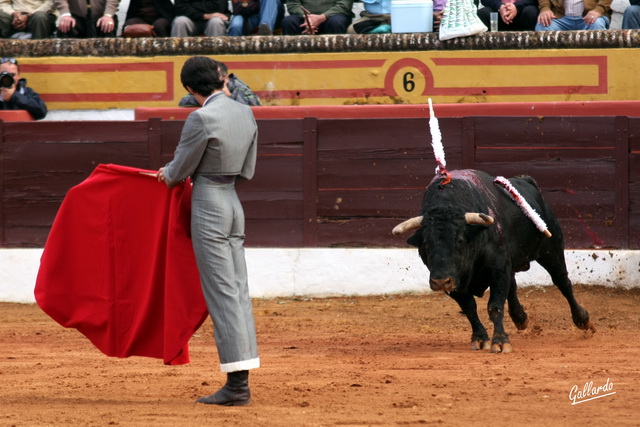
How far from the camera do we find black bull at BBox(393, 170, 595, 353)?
6.32 meters

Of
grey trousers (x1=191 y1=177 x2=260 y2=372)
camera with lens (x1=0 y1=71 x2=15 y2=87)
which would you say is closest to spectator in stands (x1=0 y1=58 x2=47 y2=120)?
camera with lens (x1=0 y1=71 x2=15 y2=87)

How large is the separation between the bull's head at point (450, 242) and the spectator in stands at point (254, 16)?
184 inches

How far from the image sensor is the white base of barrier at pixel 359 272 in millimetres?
9289

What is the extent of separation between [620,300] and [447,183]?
9.81 ft

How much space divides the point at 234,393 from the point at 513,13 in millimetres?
6551

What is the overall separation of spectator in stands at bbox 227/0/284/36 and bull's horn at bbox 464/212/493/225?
474 cm

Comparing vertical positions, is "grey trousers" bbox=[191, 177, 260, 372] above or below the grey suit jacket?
below

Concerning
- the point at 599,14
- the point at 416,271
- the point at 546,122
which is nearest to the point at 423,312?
the point at 416,271

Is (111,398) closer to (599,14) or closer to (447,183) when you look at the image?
(447,183)

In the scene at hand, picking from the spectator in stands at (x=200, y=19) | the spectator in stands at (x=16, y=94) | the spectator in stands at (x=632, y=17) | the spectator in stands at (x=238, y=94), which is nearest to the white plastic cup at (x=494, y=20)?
the spectator in stands at (x=632, y=17)

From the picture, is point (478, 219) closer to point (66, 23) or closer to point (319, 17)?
point (319, 17)

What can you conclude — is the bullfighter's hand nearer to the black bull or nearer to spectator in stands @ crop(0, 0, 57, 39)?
spectator in stands @ crop(0, 0, 57, 39)

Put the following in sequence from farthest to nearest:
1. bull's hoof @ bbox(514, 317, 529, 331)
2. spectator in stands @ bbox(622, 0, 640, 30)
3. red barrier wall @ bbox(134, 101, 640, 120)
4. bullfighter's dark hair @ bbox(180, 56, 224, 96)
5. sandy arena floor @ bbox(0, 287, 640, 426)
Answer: spectator in stands @ bbox(622, 0, 640, 30) < red barrier wall @ bbox(134, 101, 640, 120) < bull's hoof @ bbox(514, 317, 529, 331) < bullfighter's dark hair @ bbox(180, 56, 224, 96) < sandy arena floor @ bbox(0, 287, 640, 426)

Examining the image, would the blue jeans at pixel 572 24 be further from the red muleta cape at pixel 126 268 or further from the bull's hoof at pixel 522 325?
the red muleta cape at pixel 126 268
